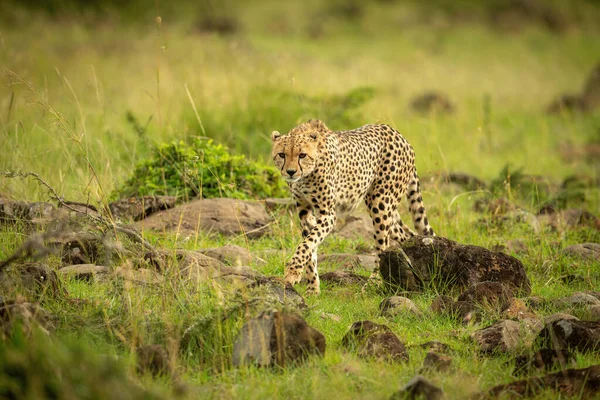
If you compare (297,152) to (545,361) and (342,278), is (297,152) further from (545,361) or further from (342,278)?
(545,361)

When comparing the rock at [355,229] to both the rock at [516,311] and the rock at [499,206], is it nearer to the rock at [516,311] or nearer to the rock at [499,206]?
the rock at [499,206]

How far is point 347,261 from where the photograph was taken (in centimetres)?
729

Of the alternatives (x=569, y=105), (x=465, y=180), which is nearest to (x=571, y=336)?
(x=465, y=180)

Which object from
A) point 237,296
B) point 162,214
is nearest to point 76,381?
point 237,296

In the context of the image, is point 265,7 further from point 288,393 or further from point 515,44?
point 288,393

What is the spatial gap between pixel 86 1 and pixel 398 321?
2164 centimetres

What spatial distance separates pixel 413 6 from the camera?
31.2 meters

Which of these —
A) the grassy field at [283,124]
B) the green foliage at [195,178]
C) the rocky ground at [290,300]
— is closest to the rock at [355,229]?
the grassy field at [283,124]

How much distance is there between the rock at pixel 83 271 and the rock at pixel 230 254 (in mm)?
883

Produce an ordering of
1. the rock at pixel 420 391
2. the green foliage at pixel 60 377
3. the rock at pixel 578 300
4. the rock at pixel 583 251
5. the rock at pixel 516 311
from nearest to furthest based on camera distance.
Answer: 1. the green foliage at pixel 60 377
2. the rock at pixel 420 391
3. the rock at pixel 516 311
4. the rock at pixel 578 300
5. the rock at pixel 583 251

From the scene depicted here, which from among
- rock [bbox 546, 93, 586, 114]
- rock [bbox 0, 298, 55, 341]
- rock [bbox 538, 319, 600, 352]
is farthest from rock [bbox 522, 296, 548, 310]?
rock [bbox 546, 93, 586, 114]

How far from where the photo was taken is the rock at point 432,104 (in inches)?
656

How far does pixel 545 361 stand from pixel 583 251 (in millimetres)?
2827

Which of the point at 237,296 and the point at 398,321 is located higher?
the point at 237,296
